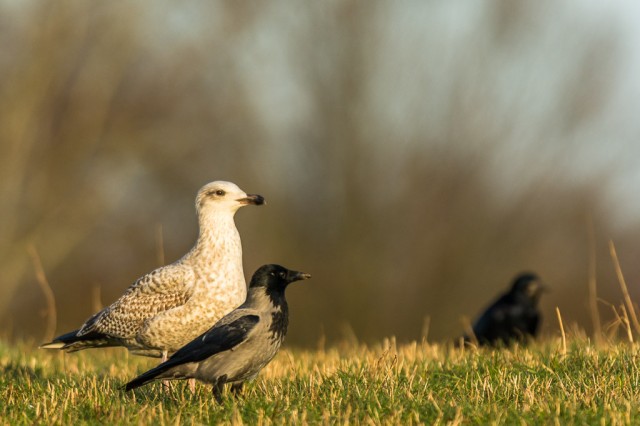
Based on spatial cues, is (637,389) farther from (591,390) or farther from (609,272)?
(609,272)

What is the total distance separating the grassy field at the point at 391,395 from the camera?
5.76 meters

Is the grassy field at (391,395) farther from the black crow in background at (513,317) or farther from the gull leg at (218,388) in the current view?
the black crow in background at (513,317)

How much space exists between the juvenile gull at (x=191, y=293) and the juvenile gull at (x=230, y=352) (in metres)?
0.79

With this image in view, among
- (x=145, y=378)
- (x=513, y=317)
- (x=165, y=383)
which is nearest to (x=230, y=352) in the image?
(x=145, y=378)

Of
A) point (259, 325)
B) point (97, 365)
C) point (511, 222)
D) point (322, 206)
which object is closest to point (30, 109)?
point (322, 206)

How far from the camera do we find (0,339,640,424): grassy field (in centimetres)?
576

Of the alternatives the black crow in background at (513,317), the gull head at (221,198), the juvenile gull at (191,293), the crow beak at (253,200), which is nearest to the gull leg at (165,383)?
the juvenile gull at (191,293)

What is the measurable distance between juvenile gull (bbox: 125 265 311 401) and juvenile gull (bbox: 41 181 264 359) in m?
0.79

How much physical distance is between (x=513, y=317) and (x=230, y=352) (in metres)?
6.44

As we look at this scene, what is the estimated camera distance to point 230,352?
650 centimetres

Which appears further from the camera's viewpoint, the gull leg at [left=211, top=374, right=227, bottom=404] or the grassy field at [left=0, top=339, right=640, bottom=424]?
the gull leg at [left=211, top=374, right=227, bottom=404]

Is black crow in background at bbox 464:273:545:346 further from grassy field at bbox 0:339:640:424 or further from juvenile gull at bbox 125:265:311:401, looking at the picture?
juvenile gull at bbox 125:265:311:401

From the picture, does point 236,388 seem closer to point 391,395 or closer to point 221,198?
point 391,395

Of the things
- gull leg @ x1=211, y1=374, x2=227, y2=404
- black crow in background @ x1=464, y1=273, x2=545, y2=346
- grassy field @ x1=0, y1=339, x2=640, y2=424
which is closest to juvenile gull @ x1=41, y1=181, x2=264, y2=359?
grassy field @ x1=0, y1=339, x2=640, y2=424
